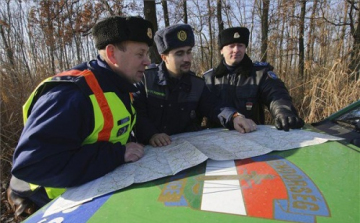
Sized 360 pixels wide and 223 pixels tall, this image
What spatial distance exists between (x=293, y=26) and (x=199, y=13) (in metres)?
5.20

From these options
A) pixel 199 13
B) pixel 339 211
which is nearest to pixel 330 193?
pixel 339 211

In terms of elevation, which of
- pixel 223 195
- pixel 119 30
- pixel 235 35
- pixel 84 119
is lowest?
pixel 223 195

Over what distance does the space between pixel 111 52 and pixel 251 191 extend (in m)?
1.12

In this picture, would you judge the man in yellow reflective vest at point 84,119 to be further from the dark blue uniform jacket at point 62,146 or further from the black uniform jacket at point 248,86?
the black uniform jacket at point 248,86

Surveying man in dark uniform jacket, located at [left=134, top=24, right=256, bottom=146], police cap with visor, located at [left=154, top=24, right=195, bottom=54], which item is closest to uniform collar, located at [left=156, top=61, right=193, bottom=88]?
man in dark uniform jacket, located at [left=134, top=24, right=256, bottom=146]

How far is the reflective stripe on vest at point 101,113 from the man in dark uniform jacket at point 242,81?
1.38 meters

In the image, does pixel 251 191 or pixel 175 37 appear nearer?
pixel 251 191

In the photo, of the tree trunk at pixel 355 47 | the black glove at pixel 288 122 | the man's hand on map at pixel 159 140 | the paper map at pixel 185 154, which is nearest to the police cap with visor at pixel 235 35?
the black glove at pixel 288 122

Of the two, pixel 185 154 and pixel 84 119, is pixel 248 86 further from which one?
pixel 84 119

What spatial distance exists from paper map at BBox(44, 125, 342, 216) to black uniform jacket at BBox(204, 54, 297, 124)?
0.80 meters

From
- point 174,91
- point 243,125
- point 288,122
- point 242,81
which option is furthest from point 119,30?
point 242,81

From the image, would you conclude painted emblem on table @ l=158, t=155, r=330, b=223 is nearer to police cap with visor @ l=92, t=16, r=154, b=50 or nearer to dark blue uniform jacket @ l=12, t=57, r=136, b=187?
dark blue uniform jacket @ l=12, t=57, r=136, b=187

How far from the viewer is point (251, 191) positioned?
909mm

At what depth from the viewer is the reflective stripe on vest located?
4.27ft
